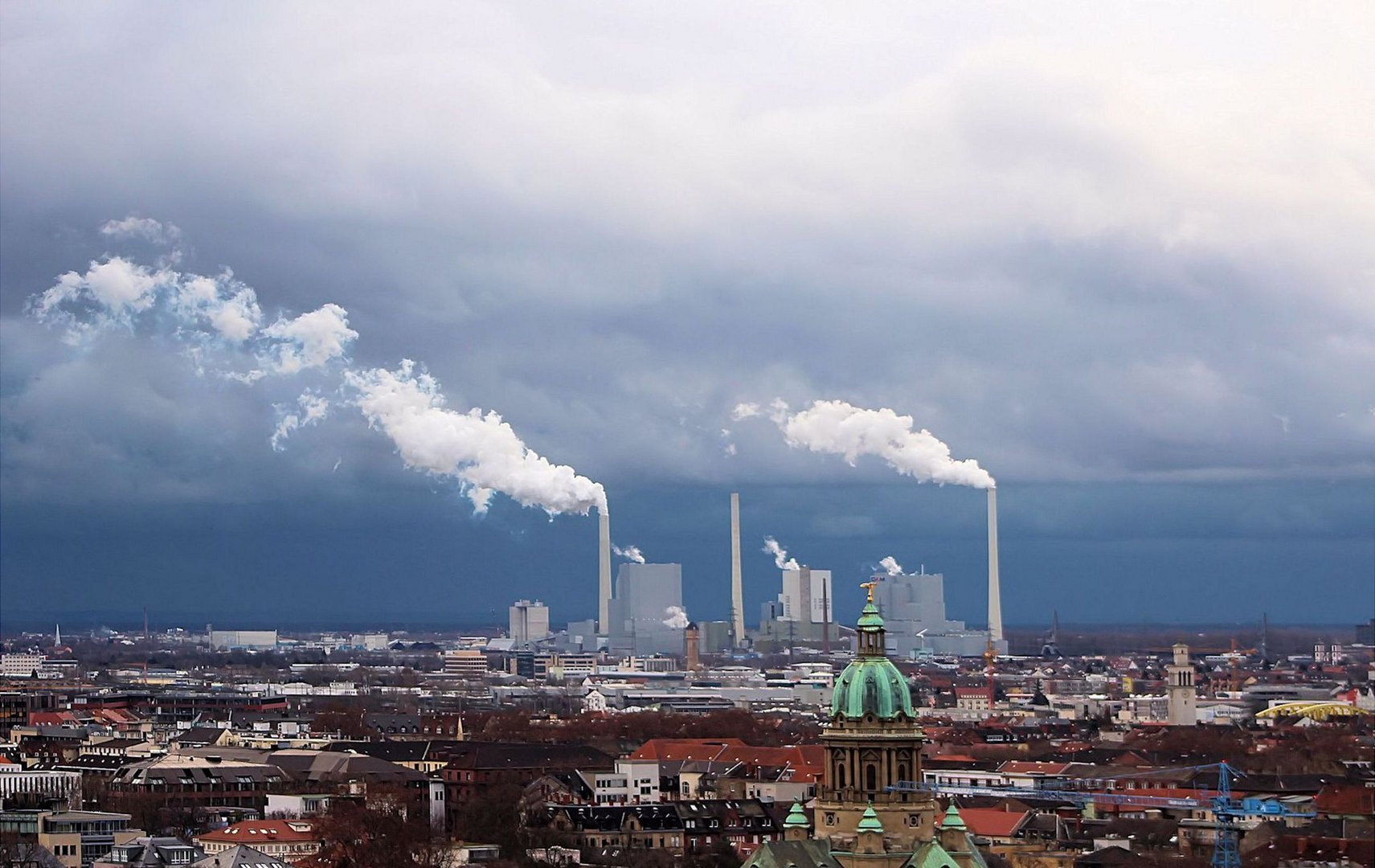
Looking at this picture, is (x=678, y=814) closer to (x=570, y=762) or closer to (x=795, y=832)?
(x=570, y=762)

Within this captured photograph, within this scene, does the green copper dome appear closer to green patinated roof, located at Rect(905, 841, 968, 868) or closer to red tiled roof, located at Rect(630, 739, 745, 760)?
green patinated roof, located at Rect(905, 841, 968, 868)

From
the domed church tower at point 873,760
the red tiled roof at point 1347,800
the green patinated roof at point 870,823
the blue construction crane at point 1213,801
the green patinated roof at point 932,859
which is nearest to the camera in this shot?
the green patinated roof at point 932,859

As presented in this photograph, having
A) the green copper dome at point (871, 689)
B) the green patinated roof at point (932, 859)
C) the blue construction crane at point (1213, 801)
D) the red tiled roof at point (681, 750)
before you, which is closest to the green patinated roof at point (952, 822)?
the green patinated roof at point (932, 859)

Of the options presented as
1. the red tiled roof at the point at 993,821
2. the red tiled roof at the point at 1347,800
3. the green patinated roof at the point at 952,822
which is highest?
the green patinated roof at the point at 952,822

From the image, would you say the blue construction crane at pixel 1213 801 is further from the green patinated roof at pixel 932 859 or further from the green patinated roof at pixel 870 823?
the green patinated roof at pixel 932 859

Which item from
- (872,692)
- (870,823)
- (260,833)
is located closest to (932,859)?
(870,823)

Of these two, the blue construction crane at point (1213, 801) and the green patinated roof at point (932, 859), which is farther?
the blue construction crane at point (1213, 801)

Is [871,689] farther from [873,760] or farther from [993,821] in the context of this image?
[993,821]
